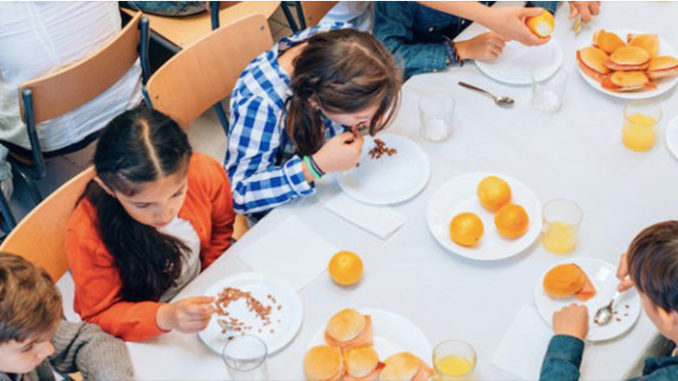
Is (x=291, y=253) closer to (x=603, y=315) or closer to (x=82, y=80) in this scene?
(x=603, y=315)

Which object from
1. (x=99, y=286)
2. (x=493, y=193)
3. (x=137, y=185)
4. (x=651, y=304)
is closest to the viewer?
(x=651, y=304)

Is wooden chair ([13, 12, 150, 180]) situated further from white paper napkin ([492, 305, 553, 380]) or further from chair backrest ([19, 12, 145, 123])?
white paper napkin ([492, 305, 553, 380])

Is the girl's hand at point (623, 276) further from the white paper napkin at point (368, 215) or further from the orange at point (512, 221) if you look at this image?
the white paper napkin at point (368, 215)

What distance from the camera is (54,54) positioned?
2465mm

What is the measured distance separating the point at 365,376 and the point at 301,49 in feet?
3.02

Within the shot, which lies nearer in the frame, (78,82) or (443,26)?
(78,82)

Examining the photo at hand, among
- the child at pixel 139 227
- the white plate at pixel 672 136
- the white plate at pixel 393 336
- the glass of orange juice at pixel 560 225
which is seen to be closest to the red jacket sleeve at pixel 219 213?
the child at pixel 139 227

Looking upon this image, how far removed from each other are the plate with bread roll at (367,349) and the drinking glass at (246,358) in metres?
0.10

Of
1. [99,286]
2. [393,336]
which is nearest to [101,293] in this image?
[99,286]

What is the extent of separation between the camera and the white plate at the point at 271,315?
63.3 inches

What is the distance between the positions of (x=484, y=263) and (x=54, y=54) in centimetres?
162

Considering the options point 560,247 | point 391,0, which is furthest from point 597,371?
point 391,0

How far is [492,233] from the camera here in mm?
1804

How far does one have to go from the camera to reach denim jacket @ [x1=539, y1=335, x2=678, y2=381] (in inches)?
56.9
